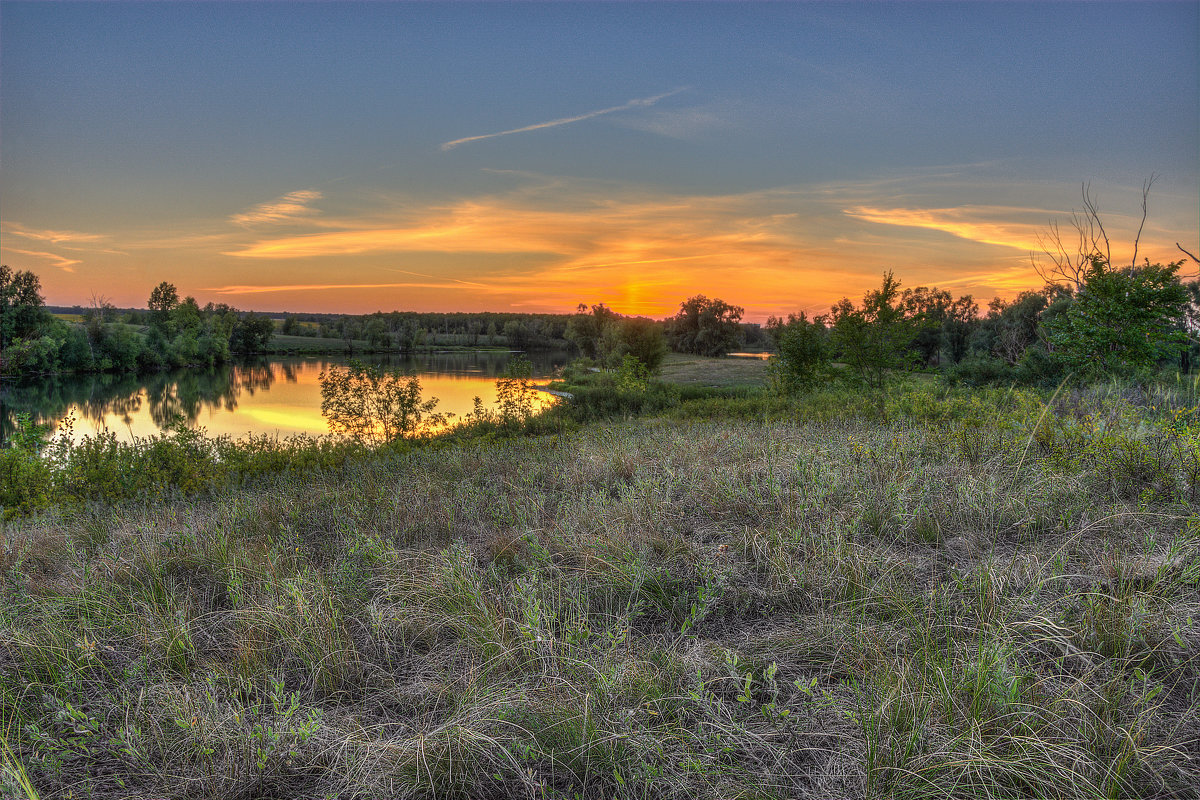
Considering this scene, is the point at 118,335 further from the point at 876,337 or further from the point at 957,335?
the point at 957,335

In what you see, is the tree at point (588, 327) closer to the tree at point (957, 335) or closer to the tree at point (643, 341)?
the tree at point (643, 341)

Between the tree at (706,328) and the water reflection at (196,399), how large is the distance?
23788mm

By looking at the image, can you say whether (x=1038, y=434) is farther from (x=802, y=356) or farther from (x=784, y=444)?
(x=802, y=356)

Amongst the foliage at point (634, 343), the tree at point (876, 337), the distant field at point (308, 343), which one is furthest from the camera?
the distant field at point (308, 343)

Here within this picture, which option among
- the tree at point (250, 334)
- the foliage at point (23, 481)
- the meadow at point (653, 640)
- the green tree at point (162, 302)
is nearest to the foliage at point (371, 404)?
the foliage at point (23, 481)

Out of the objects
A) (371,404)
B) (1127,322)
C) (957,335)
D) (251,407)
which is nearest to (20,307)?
(251,407)

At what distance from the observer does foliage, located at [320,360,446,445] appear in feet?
Result: 51.9

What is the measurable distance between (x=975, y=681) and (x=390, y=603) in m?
3.25

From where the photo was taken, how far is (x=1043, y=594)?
3324 millimetres

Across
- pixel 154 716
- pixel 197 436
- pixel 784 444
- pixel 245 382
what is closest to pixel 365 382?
pixel 197 436

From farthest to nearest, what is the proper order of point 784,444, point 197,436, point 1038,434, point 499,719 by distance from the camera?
1. point 197,436
2. point 784,444
3. point 1038,434
4. point 499,719

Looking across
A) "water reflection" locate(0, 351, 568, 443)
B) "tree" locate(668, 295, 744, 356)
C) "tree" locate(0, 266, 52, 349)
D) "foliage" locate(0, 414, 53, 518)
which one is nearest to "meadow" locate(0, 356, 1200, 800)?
"foliage" locate(0, 414, 53, 518)

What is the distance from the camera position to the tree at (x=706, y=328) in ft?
258

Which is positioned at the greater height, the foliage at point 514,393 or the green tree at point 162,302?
the green tree at point 162,302
